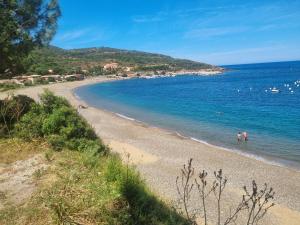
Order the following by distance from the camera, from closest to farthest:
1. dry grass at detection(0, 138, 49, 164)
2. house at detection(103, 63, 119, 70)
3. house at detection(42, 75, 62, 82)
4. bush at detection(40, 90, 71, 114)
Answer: dry grass at detection(0, 138, 49, 164), bush at detection(40, 90, 71, 114), house at detection(42, 75, 62, 82), house at detection(103, 63, 119, 70)

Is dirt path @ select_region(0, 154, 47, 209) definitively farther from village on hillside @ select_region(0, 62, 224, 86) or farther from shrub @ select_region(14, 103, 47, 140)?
village on hillside @ select_region(0, 62, 224, 86)

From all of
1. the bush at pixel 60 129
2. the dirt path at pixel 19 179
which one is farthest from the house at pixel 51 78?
the dirt path at pixel 19 179

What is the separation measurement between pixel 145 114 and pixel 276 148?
25532mm

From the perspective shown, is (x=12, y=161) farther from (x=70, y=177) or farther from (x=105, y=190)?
(x=105, y=190)

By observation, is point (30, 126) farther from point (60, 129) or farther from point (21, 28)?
point (21, 28)

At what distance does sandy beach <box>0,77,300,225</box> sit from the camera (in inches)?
628

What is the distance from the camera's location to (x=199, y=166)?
71.4 ft

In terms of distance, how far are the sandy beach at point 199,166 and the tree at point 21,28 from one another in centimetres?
895

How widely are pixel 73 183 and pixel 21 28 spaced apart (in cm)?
1271

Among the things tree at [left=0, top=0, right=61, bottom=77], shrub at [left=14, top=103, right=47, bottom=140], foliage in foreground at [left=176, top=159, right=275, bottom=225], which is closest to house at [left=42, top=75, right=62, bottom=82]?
tree at [left=0, top=0, right=61, bottom=77]

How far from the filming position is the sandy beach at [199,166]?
628 inches

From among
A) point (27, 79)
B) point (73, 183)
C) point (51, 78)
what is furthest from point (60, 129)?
point (51, 78)

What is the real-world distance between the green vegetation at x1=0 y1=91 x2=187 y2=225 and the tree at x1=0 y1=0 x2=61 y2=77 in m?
4.87

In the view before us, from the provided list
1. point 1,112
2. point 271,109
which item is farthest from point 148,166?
point 271,109
